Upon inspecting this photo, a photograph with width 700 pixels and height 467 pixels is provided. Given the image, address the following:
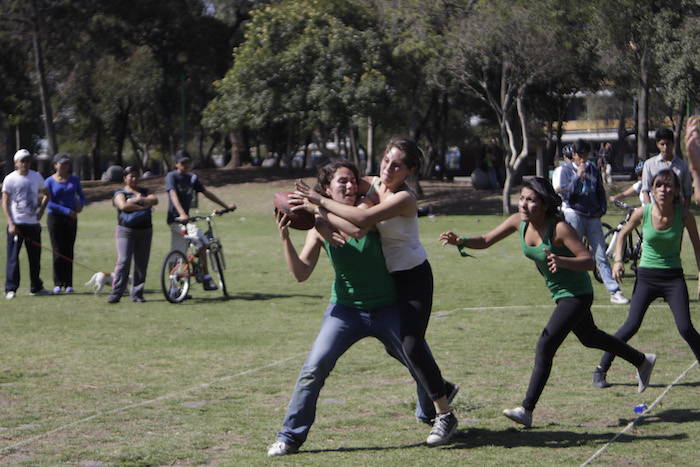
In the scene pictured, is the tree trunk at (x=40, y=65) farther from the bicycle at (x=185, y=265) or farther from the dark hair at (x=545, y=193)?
the dark hair at (x=545, y=193)

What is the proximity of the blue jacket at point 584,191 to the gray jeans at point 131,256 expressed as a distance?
17.3 ft

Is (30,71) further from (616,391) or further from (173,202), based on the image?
(616,391)

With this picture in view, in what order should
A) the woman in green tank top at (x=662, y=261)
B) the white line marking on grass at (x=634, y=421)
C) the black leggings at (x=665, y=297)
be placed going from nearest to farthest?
the white line marking on grass at (x=634, y=421) → the black leggings at (x=665, y=297) → the woman in green tank top at (x=662, y=261)

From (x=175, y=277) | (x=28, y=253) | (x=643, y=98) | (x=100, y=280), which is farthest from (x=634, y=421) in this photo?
(x=643, y=98)

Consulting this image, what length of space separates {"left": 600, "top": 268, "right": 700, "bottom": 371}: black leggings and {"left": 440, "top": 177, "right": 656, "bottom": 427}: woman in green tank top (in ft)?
3.50

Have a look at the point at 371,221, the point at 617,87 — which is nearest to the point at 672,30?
the point at 617,87

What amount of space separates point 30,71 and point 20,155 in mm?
36941

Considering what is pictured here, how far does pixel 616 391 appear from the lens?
6.68m

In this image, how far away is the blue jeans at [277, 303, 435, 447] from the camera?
5098 mm

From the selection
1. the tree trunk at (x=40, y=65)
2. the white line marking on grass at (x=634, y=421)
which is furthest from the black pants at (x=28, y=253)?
the tree trunk at (x=40, y=65)

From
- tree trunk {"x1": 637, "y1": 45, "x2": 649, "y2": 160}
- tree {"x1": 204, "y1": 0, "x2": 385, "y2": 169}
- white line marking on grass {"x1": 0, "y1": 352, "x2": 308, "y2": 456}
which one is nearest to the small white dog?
white line marking on grass {"x1": 0, "y1": 352, "x2": 308, "y2": 456}

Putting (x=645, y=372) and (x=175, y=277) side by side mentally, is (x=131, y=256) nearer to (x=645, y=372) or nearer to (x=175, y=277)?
(x=175, y=277)

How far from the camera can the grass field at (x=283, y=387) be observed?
17.2ft

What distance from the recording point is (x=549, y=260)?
5480mm
